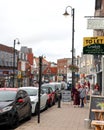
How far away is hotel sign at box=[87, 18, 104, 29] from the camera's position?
14.2 metres

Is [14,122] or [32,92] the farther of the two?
[32,92]

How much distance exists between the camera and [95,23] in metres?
14.2

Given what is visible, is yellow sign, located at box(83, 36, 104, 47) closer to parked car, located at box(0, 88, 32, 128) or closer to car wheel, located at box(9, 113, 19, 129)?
parked car, located at box(0, 88, 32, 128)

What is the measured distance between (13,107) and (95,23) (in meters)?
4.94

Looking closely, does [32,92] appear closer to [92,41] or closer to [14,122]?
[14,122]

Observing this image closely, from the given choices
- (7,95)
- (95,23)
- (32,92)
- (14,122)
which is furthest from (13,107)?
(32,92)

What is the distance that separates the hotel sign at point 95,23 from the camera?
1416 centimetres

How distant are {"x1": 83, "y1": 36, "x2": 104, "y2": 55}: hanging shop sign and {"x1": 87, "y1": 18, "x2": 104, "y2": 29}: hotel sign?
226cm

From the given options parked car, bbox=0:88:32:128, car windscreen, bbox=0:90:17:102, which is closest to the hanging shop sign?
parked car, bbox=0:88:32:128

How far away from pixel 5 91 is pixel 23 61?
3071 inches

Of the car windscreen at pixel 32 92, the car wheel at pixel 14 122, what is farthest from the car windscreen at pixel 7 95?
the car windscreen at pixel 32 92

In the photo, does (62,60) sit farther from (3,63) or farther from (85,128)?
(85,128)

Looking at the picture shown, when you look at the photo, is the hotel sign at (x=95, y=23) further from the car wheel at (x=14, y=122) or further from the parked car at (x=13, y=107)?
the car wheel at (x=14, y=122)

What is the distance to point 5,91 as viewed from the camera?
1925 centimetres
